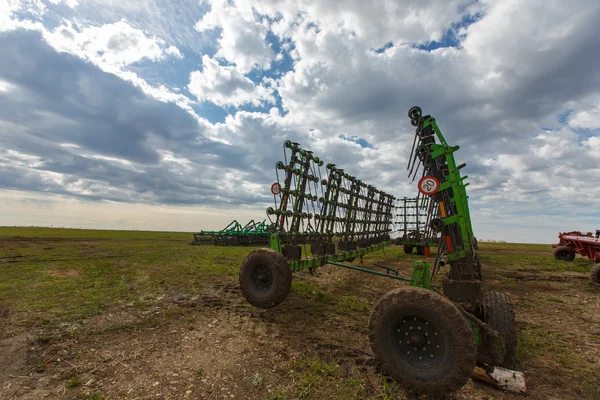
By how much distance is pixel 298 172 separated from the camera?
30.8 ft

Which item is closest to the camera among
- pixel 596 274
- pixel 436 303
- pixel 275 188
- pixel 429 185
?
pixel 436 303

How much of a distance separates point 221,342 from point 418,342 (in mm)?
3761

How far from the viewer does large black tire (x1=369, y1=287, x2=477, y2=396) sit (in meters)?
3.61

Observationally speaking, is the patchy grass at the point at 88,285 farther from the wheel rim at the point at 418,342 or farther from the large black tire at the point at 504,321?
the large black tire at the point at 504,321

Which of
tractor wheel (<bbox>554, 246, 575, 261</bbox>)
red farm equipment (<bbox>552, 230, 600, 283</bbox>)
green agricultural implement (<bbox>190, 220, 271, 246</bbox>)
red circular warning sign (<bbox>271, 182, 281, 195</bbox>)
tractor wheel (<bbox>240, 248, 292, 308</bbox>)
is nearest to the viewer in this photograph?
tractor wheel (<bbox>240, 248, 292, 308</bbox>)

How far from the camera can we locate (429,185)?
5207mm

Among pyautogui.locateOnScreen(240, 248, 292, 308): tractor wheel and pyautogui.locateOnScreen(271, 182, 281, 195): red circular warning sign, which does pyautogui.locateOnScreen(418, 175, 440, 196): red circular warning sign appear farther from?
pyautogui.locateOnScreen(271, 182, 281, 195): red circular warning sign

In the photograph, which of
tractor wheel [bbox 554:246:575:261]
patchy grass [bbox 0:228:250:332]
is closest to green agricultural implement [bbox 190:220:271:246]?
patchy grass [bbox 0:228:250:332]

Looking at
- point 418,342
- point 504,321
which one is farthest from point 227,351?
point 504,321

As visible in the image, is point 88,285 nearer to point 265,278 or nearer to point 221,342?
point 265,278

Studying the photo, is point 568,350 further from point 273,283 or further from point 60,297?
point 60,297

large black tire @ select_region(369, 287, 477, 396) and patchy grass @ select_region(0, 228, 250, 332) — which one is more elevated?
large black tire @ select_region(369, 287, 477, 396)

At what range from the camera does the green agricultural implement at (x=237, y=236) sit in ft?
96.6

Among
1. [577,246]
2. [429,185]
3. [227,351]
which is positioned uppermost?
[429,185]
